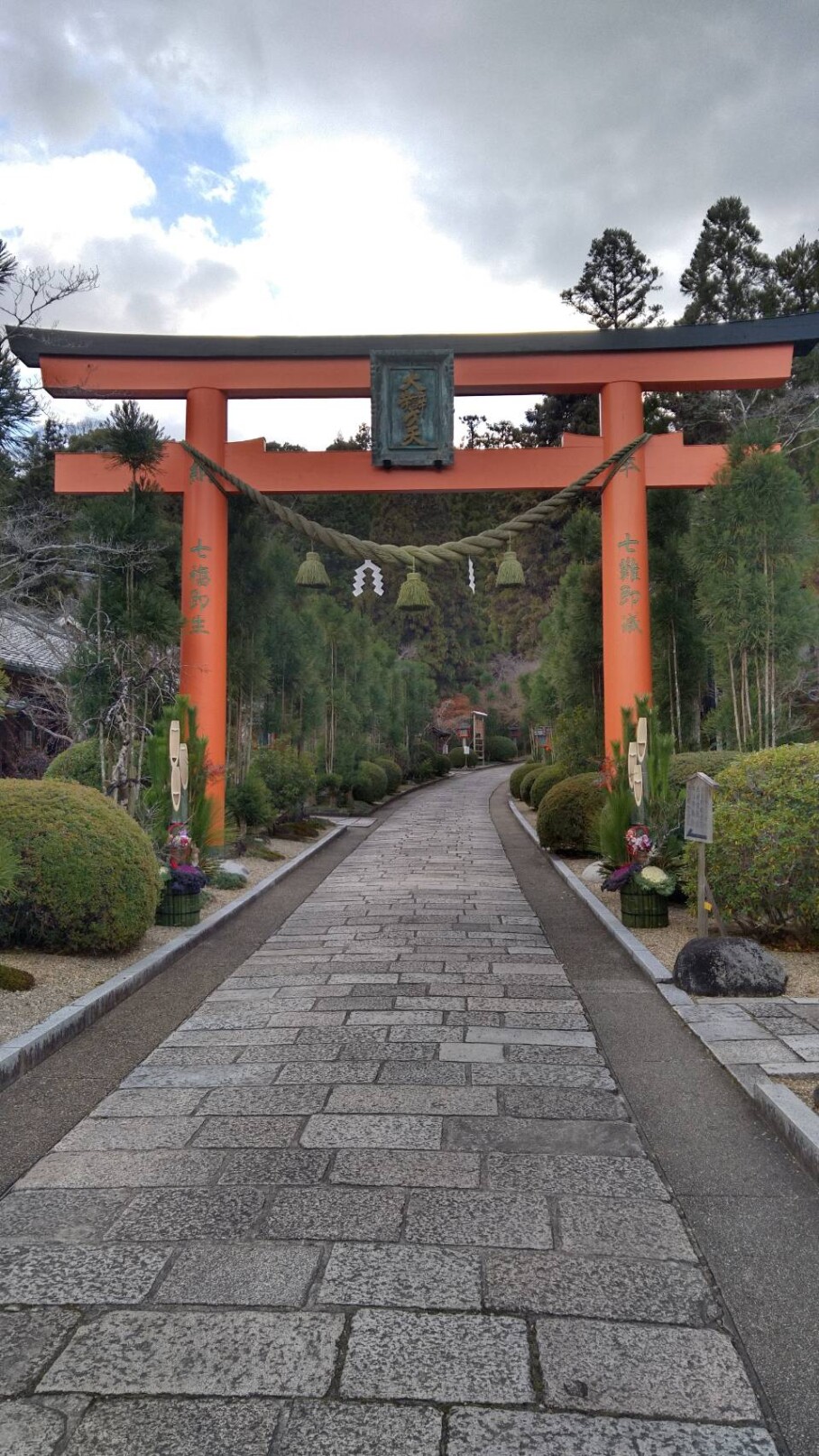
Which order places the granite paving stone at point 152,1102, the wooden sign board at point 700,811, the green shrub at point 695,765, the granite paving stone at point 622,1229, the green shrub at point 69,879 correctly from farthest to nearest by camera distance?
the green shrub at point 695,765
the wooden sign board at point 700,811
the green shrub at point 69,879
the granite paving stone at point 152,1102
the granite paving stone at point 622,1229

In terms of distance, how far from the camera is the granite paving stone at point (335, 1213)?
10.7 feet

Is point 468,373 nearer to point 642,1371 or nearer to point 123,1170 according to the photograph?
point 123,1170

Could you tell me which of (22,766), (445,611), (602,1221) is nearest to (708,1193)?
(602,1221)

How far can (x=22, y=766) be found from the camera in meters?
18.0

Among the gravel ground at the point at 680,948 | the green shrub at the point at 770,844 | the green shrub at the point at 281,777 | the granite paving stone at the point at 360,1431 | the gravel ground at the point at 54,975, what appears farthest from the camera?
the green shrub at the point at 281,777

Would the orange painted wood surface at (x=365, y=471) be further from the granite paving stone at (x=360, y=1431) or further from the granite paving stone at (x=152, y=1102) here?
the granite paving stone at (x=360, y=1431)

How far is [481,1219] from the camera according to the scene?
3.37 meters

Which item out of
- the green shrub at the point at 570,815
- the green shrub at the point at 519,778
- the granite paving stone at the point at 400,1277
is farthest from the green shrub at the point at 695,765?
the green shrub at the point at 519,778

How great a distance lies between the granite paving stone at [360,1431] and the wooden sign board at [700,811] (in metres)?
5.30

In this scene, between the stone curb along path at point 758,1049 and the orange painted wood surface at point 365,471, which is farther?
the orange painted wood surface at point 365,471

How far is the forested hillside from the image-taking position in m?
11.2

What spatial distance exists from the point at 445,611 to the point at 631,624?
41452mm

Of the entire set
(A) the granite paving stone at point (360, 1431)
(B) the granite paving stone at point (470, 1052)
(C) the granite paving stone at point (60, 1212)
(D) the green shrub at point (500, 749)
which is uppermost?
(D) the green shrub at point (500, 749)

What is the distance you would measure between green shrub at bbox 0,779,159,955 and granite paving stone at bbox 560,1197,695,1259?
4.54 metres
